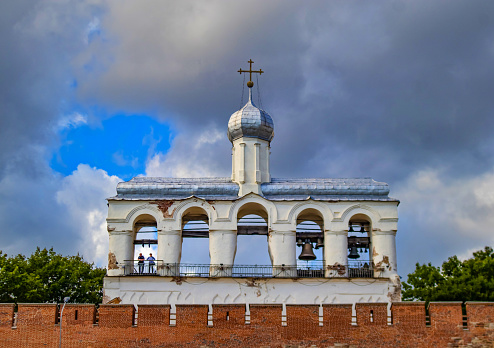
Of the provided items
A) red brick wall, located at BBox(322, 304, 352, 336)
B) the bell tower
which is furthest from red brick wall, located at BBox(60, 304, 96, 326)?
the bell tower

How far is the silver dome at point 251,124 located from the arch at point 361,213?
197 inches

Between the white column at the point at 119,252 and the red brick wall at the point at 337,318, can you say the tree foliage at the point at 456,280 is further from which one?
the white column at the point at 119,252

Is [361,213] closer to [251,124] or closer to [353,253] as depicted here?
[353,253]

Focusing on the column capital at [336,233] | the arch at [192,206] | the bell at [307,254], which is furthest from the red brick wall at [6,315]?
the column capital at [336,233]

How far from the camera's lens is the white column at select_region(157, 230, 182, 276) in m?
31.3

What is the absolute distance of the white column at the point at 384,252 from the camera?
31547mm

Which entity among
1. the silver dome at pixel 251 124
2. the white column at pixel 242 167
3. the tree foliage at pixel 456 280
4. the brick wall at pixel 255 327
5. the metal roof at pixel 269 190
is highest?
the silver dome at pixel 251 124

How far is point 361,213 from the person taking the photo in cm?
3206

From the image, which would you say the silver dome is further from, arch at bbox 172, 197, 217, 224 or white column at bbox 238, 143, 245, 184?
arch at bbox 172, 197, 217, 224

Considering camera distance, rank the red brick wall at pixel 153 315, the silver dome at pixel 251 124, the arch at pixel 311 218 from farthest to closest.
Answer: the silver dome at pixel 251 124 → the arch at pixel 311 218 → the red brick wall at pixel 153 315

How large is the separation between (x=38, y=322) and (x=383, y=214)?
45.2 feet

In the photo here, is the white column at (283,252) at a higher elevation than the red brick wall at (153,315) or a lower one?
higher

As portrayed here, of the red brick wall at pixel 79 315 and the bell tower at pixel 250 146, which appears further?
the bell tower at pixel 250 146

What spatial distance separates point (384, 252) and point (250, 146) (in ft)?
23.3
